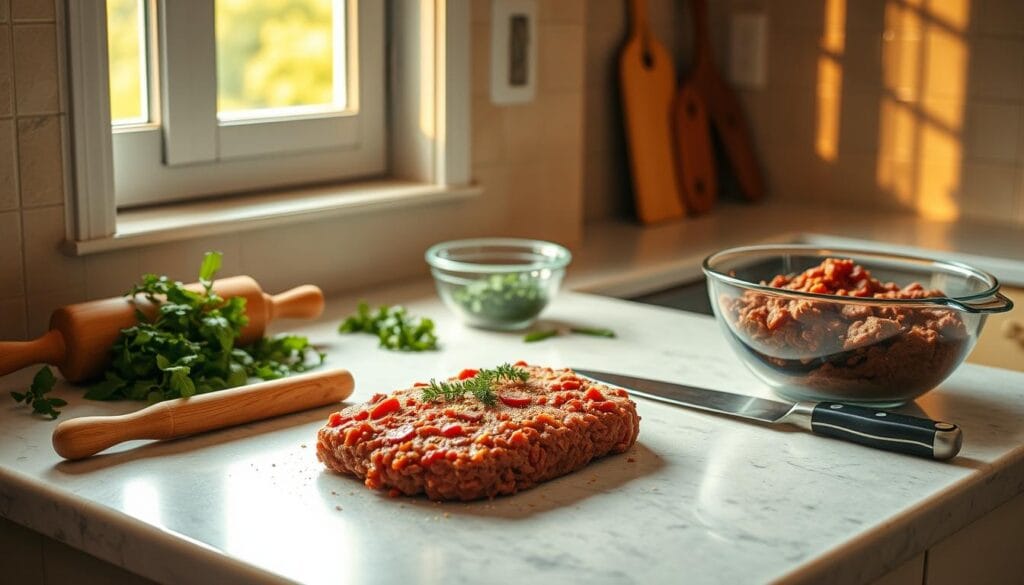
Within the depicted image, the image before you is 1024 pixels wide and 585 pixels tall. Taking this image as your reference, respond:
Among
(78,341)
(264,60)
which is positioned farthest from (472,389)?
(264,60)

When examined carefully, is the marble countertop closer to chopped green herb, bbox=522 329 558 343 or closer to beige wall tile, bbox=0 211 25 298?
beige wall tile, bbox=0 211 25 298

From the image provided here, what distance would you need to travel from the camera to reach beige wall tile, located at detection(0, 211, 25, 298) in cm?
148

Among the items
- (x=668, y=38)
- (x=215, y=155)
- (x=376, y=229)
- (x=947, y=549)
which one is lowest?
(x=947, y=549)

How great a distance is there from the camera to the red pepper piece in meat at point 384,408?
3.93ft

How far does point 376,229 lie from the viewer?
1.93 metres

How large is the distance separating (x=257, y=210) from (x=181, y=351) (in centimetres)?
43

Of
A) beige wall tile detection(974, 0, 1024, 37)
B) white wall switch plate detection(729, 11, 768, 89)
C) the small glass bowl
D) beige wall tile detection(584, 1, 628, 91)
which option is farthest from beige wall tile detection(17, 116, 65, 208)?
beige wall tile detection(974, 0, 1024, 37)

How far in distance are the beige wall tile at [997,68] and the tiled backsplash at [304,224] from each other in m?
0.80

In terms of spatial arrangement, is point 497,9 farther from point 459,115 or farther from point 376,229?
point 376,229

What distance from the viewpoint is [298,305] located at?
1623 mm

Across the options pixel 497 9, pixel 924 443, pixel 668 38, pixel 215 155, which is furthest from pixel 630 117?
pixel 924 443

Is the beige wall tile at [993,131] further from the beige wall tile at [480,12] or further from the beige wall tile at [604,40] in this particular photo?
the beige wall tile at [480,12]

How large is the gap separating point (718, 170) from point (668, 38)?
318 mm

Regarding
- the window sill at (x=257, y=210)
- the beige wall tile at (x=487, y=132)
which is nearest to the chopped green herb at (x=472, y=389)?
the window sill at (x=257, y=210)
